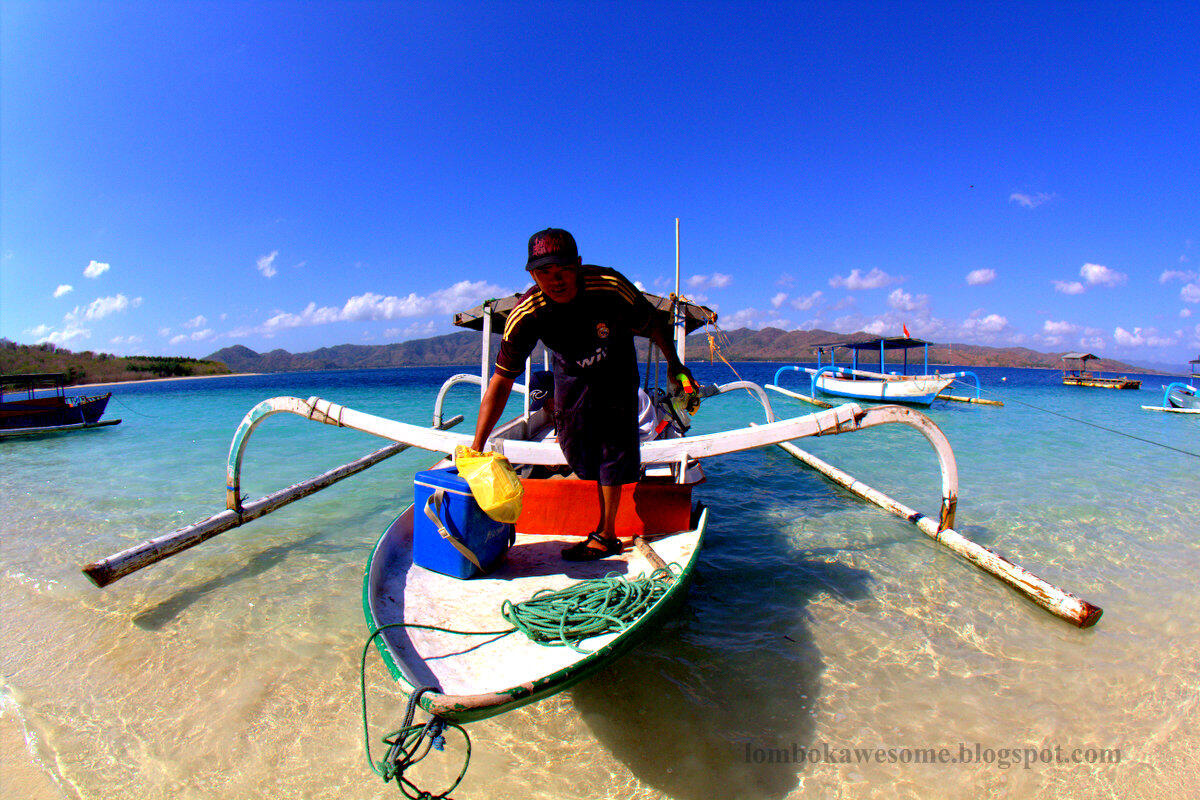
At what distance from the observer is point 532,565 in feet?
12.0

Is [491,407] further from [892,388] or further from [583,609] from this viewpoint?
[892,388]

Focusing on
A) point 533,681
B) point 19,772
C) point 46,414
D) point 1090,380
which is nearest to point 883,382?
point 533,681

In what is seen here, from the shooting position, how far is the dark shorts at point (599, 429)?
138 inches

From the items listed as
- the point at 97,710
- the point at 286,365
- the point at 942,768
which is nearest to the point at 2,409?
the point at 97,710

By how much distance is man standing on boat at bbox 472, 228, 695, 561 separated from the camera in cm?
311

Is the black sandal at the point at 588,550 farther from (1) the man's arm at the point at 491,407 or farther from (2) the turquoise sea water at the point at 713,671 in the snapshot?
(1) the man's arm at the point at 491,407

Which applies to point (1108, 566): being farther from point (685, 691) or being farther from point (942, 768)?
point (685, 691)

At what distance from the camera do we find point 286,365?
7387 inches

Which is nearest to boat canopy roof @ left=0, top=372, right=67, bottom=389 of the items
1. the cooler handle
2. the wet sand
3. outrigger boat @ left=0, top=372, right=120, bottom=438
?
outrigger boat @ left=0, top=372, right=120, bottom=438

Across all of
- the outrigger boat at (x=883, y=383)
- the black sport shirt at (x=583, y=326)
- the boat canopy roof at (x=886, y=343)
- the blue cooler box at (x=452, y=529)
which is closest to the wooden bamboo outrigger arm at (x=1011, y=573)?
the black sport shirt at (x=583, y=326)

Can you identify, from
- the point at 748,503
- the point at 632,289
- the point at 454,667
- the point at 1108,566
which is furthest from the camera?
the point at 748,503

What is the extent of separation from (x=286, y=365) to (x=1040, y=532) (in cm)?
21943

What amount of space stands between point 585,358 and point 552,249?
78cm

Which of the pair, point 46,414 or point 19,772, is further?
point 46,414
